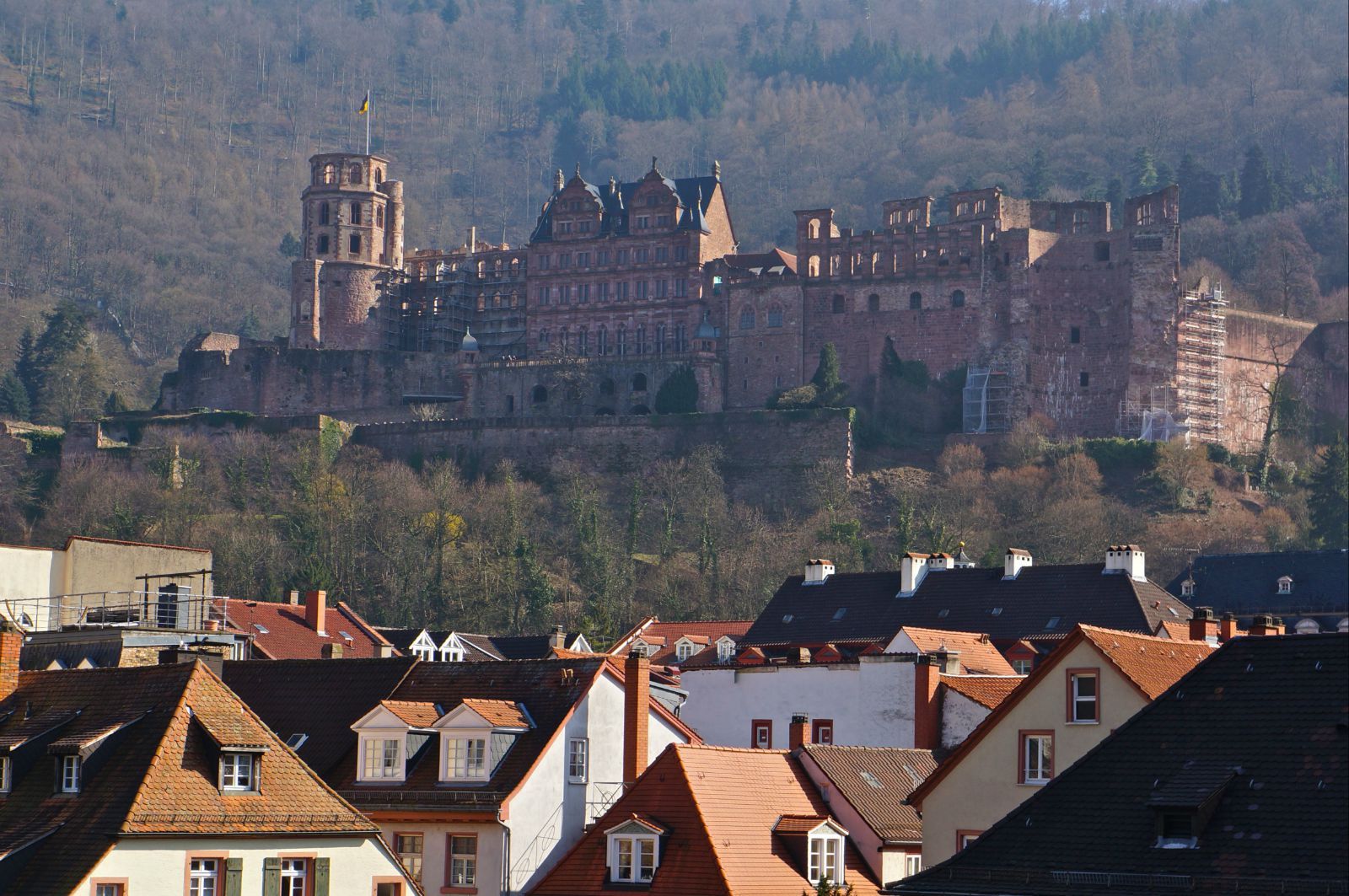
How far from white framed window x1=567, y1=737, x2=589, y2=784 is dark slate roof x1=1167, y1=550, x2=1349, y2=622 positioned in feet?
Result: 152

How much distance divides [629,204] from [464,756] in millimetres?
87356

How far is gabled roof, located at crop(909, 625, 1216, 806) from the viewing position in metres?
29.7

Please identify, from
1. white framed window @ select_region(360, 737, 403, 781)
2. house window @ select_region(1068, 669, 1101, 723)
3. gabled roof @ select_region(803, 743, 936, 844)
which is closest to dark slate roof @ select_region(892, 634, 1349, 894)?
house window @ select_region(1068, 669, 1101, 723)

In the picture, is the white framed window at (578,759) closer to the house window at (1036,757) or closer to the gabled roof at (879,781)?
the gabled roof at (879,781)

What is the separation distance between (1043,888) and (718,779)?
1025 cm

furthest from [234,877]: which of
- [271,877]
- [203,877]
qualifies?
[271,877]

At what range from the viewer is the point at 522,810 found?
34.7 metres

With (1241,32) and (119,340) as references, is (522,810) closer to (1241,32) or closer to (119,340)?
(119,340)

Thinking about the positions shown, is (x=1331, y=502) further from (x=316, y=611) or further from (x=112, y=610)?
(x=112, y=610)

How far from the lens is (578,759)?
35.8 meters

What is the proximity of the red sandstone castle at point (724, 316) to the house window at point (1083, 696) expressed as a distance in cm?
7798

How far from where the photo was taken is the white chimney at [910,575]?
2392 inches

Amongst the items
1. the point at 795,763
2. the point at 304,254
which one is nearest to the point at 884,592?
the point at 795,763

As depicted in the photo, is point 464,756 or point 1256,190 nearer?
point 464,756
